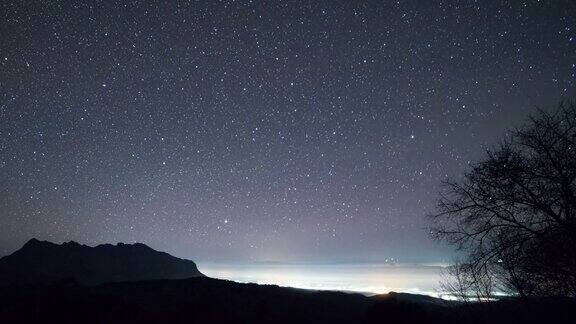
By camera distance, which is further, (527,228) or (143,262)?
(143,262)

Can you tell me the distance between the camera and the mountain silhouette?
94.5 meters

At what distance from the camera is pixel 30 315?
11.9 metres

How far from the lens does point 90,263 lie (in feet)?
355

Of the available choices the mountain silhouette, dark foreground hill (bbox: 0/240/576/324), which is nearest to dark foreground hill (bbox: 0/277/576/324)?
dark foreground hill (bbox: 0/240/576/324)

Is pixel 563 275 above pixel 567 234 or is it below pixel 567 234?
below

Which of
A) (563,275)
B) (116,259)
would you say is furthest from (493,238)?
(116,259)

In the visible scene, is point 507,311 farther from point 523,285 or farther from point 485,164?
point 485,164

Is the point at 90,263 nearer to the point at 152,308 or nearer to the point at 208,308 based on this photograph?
the point at 152,308

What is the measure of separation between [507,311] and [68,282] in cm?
1972

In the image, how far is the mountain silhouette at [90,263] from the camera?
94.5 m

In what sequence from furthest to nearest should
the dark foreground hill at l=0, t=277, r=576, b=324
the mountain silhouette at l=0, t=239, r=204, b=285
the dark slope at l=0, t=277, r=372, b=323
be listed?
1. the mountain silhouette at l=0, t=239, r=204, b=285
2. the dark slope at l=0, t=277, r=372, b=323
3. the dark foreground hill at l=0, t=277, r=576, b=324

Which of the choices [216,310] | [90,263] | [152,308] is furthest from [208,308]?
[90,263]

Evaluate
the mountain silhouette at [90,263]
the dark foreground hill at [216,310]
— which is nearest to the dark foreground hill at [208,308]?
the dark foreground hill at [216,310]

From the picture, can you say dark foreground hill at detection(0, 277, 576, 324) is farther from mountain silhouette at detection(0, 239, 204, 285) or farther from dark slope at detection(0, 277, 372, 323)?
mountain silhouette at detection(0, 239, 204, 285)
